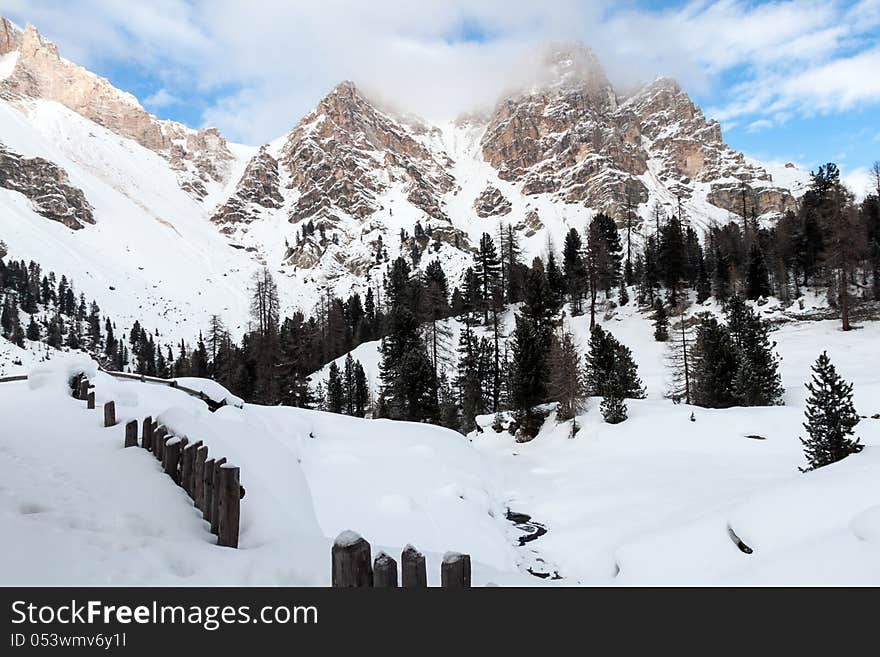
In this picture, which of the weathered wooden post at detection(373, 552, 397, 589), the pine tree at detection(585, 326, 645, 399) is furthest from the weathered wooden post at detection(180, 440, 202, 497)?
the pine tree at detection(585, 326, 645, 399)

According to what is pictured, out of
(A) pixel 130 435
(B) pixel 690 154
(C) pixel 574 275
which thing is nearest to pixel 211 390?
(A) pixel 130 435

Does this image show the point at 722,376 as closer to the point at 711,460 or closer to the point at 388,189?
the point at 711,460

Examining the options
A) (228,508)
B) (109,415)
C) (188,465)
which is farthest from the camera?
(109,415)

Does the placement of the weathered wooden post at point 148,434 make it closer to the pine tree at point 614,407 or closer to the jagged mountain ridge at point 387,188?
the pine tree at point 614,407

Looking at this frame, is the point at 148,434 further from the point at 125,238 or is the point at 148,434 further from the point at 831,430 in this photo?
the point at 125,238

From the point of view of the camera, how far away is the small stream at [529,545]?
30.6 ft

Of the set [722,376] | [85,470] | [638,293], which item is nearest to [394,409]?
[722,376]

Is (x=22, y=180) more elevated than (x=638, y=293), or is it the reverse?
(x=22, y=180)

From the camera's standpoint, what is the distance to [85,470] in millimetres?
6293

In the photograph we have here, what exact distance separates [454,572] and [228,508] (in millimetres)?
2956

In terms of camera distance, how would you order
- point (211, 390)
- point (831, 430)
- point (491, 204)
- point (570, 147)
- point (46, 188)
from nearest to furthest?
point (831, 430)
point (211, 390)
point (46, 188)
point (491, 204)
point (570, 147)

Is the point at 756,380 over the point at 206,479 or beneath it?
beneath

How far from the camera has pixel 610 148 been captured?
168m
